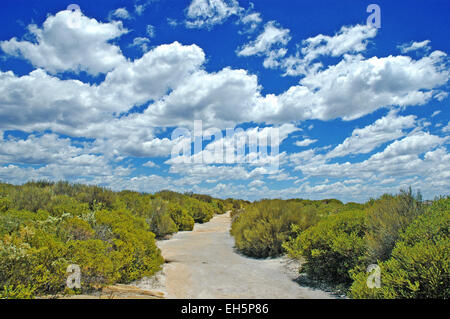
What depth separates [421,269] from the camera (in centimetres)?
448

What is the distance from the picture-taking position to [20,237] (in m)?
5.40

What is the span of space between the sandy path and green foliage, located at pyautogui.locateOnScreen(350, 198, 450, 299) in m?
2.12

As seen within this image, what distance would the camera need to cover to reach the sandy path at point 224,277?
6.62 metres

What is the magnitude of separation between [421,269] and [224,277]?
15.8 feet

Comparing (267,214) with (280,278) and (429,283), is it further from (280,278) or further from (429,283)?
(429,283)

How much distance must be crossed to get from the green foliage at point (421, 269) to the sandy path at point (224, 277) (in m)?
2.12

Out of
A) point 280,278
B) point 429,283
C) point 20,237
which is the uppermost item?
point 20,237

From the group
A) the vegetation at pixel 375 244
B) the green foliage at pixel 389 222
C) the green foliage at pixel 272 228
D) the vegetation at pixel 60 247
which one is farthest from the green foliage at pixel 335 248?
the vegetation at pixel 60 247

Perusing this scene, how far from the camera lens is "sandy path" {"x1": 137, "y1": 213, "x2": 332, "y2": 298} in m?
6.62

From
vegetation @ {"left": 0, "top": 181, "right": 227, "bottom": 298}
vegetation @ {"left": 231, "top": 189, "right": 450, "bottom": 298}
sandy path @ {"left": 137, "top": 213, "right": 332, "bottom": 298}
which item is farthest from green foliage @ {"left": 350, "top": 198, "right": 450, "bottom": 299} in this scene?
vegetation @ {"left": 0, "top": 181, "right": 227, "bottom": 298}

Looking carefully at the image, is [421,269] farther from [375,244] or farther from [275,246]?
[275,246]

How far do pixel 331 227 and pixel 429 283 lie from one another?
358 centimetres
